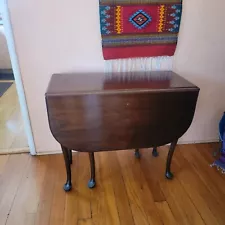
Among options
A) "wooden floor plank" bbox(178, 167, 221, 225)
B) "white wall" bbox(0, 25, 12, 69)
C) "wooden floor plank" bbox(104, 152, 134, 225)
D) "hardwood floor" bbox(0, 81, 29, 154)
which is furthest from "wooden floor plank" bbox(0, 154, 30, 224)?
"white wall" bbox(0, 25, 12, 69)

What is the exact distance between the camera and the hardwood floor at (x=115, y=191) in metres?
1.42

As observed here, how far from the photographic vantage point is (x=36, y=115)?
184 centimetres

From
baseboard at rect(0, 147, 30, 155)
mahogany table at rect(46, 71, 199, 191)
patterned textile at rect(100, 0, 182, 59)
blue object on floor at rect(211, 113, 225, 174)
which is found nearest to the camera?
mahogany table at rect(46, 71, 199, 191)

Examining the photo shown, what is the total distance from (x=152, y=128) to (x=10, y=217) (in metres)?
1.03

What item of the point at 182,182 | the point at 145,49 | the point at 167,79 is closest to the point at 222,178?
the point at 182,182

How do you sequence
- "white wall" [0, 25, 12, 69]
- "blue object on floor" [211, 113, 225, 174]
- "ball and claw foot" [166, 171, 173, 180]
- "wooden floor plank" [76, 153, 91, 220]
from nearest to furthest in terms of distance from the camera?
1. "wooden floor plank" [76, 153, 91, 220]
2. "ball and claw foot" [166, 171, 173, 180]
3. "blue object on floor" [211, 113, 225, 174]
4. "white wall" [0, 25, 12, 69]

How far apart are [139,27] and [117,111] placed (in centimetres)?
66

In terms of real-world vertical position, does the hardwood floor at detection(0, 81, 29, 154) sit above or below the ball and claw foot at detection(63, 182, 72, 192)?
above

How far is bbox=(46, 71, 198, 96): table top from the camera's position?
135cm

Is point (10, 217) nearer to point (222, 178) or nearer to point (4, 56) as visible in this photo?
point (222, 178)

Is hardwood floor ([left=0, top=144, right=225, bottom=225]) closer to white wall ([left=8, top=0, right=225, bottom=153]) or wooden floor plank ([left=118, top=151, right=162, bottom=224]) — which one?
wooden floor plank ([left=118, top=151, right=162, bottom=224])

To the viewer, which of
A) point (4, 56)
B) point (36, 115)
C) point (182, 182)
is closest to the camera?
point (182, 182)

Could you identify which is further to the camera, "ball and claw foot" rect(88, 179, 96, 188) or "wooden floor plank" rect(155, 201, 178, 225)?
"ball and claw foot" rect(88, 179, 96, 188)

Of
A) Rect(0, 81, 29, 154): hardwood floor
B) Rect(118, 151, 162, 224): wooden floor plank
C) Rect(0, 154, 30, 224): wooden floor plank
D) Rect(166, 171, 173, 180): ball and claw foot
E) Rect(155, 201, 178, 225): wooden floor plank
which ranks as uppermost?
Rect(0, 81, 29, 154): hardwood floor
